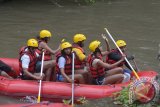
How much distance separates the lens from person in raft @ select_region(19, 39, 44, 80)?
315 inches

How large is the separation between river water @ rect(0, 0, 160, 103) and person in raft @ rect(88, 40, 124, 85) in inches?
115

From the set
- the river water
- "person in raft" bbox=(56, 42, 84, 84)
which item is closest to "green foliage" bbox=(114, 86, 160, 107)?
"person in raft" bbox=(56, 42, 84, 84)

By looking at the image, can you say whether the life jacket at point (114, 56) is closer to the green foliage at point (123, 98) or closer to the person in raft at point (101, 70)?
the person in raft at point (101, 70)

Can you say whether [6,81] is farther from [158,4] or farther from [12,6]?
[158,4]

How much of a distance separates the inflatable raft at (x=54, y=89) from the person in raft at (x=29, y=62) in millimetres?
210

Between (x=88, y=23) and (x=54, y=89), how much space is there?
851 cm

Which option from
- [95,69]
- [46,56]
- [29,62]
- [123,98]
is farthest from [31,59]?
[123,98]

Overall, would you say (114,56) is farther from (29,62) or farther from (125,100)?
(125,100)

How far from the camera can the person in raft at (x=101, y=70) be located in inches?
314

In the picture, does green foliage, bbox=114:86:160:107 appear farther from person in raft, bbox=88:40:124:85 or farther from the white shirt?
the white shirt

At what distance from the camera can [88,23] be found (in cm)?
1594

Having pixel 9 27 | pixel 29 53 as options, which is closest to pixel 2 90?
pixel 29 53

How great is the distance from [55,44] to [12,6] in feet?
23.3

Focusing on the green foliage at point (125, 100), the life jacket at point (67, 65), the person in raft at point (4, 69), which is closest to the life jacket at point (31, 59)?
the person in raft at point (4, 69)
